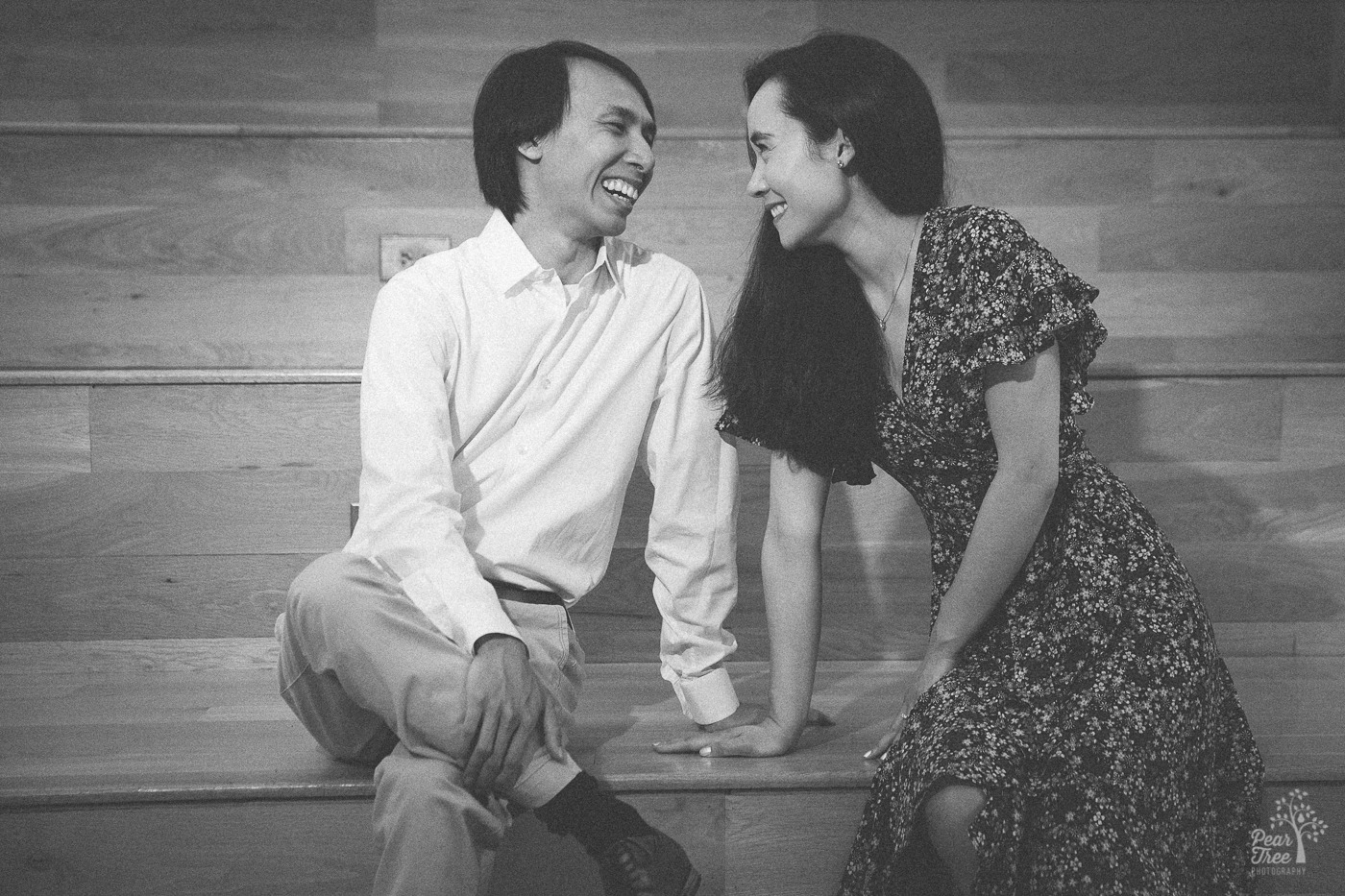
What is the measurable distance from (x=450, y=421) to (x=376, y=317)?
0.15 meters

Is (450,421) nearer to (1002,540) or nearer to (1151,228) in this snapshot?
(1002,540)

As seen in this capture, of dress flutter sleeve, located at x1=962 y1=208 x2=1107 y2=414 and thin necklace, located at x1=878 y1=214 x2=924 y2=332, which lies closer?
dress flutter sleeve, located at x1=962 y1=208 x2=1107 y2=414

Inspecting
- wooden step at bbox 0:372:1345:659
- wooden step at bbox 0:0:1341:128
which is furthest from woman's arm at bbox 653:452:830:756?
wooden step at bbox 0:0:1341:128

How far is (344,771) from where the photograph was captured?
137 centimetres

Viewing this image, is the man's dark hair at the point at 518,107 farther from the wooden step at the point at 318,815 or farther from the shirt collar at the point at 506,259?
the wooden step at the point at 318,815

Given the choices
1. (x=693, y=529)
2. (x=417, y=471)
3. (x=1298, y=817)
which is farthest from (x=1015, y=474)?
(x=417, y=471)

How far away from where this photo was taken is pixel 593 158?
1.55 metres

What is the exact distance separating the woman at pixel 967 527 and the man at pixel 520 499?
0.37 feet

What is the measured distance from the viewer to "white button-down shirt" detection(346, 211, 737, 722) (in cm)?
145

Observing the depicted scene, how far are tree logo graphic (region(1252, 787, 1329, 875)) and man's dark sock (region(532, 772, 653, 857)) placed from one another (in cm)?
73

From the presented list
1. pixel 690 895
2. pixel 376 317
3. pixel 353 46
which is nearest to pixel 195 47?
pixel 353 46

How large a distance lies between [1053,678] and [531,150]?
93 centimetres

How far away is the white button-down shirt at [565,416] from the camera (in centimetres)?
145

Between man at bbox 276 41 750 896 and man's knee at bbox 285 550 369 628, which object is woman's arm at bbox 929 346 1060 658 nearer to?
man at bbox 276 41 750 896
